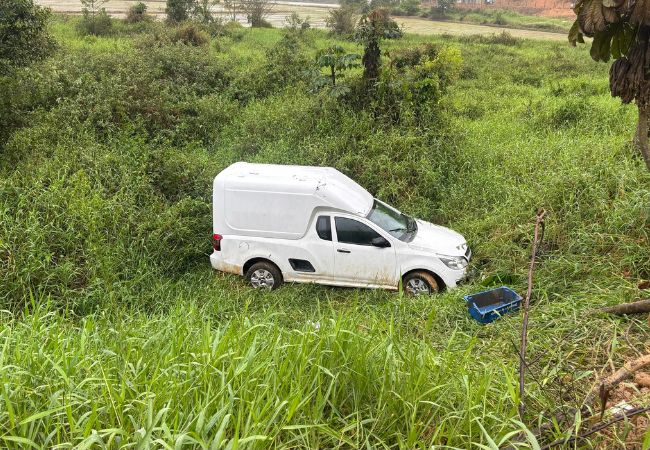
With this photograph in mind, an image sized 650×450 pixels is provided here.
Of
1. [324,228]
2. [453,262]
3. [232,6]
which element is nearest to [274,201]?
[324,228]

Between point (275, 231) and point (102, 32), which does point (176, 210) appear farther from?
point (102, 32)

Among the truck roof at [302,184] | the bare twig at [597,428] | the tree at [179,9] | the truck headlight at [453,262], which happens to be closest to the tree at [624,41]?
the bare twig at [597,428]

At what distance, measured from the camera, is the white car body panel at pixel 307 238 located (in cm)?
658

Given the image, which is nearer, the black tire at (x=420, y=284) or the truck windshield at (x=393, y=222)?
the black tire at (x=420, y=284)

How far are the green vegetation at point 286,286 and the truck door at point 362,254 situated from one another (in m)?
0.37

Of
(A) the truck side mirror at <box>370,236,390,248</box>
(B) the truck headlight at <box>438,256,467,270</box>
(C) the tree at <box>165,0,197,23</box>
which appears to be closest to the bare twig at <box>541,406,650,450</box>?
(B) the truck headlight at <box>438,256,467,270</box>

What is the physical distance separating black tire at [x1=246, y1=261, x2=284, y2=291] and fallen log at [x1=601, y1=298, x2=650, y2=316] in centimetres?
418

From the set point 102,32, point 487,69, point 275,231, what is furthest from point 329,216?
point 102,32

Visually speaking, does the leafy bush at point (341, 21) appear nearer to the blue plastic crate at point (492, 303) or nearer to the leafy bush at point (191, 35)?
the leafy bush at point (191, 35)

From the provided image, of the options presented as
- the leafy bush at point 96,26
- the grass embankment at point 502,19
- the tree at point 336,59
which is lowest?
the tree at point 336,59

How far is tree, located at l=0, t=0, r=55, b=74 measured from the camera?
12.1 m

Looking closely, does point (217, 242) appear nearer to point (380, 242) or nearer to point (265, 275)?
point (265, 275)

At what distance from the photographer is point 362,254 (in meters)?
6.66

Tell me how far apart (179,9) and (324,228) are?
67.8ft
